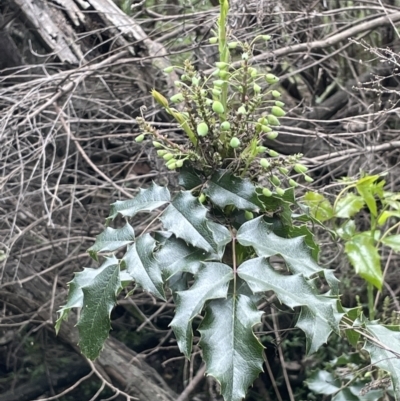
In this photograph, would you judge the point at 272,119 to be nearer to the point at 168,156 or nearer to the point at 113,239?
the point at 168,156

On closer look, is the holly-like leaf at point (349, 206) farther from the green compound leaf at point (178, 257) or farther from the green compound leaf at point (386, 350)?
the green compound leaf at point (178, 257)

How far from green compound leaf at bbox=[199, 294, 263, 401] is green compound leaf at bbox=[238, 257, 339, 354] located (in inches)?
1.4

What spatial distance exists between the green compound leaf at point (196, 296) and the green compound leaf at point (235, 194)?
0.10 m

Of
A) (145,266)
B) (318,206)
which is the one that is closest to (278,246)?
(145,266)

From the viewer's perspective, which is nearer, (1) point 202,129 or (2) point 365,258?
(1) point 202,129

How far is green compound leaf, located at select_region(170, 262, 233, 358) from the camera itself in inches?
25.9

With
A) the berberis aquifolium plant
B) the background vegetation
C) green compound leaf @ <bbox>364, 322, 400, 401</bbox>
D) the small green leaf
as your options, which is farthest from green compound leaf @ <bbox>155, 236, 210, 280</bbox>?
the background vegetation

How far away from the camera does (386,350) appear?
789 millimetres

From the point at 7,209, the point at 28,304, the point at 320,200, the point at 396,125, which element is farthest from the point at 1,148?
the point at 396,125

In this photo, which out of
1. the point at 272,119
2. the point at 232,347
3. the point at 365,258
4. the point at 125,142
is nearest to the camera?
the point at 232,347

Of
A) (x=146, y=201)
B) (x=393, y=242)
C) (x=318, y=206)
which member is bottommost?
(x=393, y=242)

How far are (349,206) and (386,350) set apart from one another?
0.54 metres

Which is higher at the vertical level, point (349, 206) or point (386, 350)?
point (386, 350)

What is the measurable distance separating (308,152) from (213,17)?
0.60 meters
